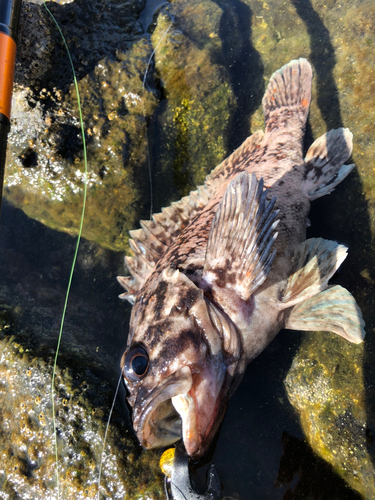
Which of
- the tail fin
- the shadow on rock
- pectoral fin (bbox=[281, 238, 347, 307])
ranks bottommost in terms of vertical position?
the shadow on rock

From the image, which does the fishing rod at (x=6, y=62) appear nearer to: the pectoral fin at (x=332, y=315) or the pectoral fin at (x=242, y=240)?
the pectoral fin at (x=242, y=240)

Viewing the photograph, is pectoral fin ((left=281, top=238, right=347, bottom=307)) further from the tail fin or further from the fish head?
the tail fin

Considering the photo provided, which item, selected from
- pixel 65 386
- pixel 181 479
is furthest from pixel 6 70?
pixel 181 479

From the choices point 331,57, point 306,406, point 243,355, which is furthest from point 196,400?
point 331,57

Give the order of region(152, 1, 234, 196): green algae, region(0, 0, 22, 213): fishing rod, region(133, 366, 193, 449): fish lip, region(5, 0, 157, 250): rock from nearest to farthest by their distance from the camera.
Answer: region(133, 366, 193, 449): fish lip, region(0, 0, 22, 213): fishing rod, region(5, 0, 157, 250): rock, region(152, 1, 234, 196): green algae

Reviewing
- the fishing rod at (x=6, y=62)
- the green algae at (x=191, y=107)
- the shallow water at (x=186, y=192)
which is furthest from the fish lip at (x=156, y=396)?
the green algae at (x=191, y=107)

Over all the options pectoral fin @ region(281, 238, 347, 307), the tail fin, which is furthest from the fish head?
the tail fin
